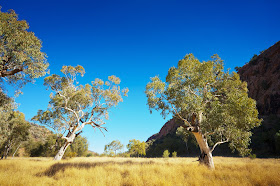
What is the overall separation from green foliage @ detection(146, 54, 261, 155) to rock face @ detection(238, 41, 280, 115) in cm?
5172

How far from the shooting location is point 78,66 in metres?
19.1

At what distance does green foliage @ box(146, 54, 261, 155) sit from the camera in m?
10.4

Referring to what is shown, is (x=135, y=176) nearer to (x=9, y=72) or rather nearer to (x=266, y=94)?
(x=9, y=72)

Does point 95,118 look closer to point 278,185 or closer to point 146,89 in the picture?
point 146,89

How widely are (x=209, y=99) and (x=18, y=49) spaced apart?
16.4 m

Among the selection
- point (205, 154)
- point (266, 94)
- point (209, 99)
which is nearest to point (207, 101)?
point (209, 99)

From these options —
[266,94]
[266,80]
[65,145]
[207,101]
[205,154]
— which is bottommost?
[205,154]

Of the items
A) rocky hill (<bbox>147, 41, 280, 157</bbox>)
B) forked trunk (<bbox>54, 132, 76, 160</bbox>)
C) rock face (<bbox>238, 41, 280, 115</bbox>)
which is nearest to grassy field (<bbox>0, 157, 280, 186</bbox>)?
forked trunk (<bbox>54, 132, 76, 160</bbox>)

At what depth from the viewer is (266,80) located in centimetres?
5556

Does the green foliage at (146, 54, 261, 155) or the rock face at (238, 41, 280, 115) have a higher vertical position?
the rock face at (238, 41, 280, 115)

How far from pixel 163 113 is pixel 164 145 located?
2560 inches

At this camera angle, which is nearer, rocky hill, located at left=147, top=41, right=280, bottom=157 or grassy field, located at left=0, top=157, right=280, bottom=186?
grassy field, located at left=0, top=157, right=280, bottom=186

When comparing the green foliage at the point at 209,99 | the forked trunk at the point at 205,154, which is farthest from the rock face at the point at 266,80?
the forked trunk at the point at 205,154

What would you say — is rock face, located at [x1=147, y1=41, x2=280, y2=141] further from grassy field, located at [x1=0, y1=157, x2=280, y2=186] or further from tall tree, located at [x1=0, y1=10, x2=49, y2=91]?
tall tree, located at [x1=0, y1=10, x2=49, y2=91]
